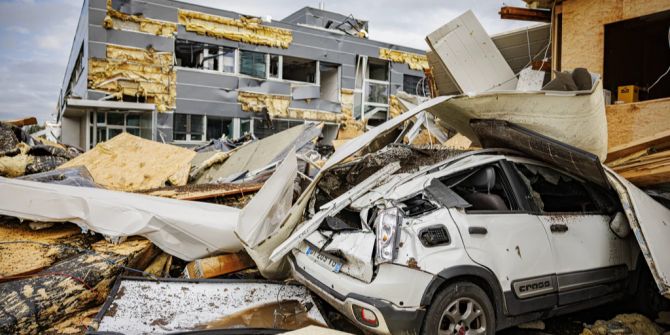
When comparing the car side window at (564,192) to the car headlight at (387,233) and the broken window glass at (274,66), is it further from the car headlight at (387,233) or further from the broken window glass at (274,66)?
the broken window glass at (274,66)

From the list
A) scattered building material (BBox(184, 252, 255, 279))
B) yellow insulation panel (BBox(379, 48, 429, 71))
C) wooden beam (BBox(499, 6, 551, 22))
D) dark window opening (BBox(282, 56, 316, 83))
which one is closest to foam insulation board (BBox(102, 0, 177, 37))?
dark window opening (BBox(282, 56, 316, 83))

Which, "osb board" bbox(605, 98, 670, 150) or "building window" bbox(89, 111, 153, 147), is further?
"building window" bbox(89, 111, 153, 147)

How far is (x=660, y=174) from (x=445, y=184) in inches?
112

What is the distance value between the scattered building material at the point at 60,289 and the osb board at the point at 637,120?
24.0ft

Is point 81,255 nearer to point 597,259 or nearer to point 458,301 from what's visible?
point 458,301

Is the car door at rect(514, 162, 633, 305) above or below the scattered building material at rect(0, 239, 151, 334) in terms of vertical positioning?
above

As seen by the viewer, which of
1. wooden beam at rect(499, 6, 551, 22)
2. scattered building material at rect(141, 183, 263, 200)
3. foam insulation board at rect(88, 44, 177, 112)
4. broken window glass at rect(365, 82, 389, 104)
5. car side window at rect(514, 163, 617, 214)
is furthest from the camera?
broken window glass at rect(365, 82, 389, 104)

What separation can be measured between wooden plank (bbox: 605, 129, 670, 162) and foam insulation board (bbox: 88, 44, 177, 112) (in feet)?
51.2

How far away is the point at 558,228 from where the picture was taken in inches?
154

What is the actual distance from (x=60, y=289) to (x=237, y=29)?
16.3 m

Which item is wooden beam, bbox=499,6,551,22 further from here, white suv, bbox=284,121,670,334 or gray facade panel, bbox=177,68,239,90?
gray facade panel, bbox=177,68,239,90

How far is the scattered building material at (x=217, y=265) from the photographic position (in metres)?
4.84

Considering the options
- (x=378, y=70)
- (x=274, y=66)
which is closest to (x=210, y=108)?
(x=274, y=66)

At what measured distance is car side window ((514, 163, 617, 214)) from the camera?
426 cm
